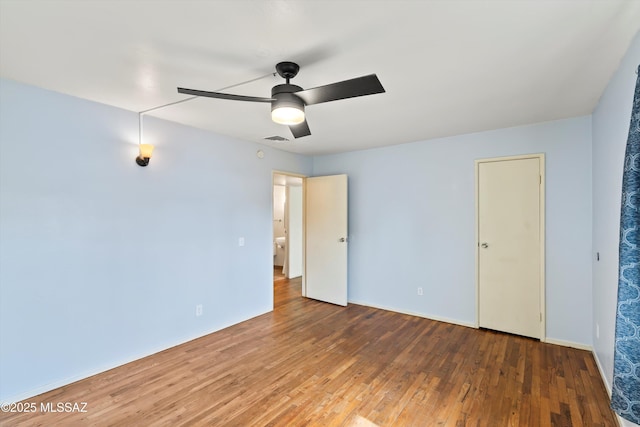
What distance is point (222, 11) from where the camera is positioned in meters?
1.50

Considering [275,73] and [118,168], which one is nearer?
[275,73]

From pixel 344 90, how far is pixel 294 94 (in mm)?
328

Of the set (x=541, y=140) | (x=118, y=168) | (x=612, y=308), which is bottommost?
(x=612, y=308)

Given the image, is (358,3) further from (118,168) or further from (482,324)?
(482,324)

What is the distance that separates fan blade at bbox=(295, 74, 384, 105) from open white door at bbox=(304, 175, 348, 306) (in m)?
2.82

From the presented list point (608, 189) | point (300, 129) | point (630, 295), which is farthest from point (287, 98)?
point (608, 189)

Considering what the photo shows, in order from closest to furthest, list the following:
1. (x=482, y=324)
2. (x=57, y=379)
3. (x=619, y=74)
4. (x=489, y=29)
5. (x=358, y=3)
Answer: (x=358, y=3) → (x=489, y=29) → (x=619, y=74) → (x=57, y=379) → (x=482, y=324)

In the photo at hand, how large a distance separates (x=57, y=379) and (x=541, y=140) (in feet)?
17.0

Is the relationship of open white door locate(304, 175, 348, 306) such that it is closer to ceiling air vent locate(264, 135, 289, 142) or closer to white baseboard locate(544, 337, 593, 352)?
ceiling air vent locate(264, 135, 289, 142)

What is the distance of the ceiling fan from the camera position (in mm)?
1705

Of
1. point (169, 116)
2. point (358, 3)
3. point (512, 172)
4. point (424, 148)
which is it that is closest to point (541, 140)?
point (512, 172)

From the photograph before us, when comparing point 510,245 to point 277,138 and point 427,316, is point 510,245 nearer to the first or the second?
point 427,316

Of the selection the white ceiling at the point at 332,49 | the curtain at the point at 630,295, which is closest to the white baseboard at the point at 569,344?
the curtain at the point at 630,295

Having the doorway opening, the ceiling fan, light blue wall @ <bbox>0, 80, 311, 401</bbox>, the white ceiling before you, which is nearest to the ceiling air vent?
light blue wall @ <bbox>0, 80, 311, 401</bbox>
